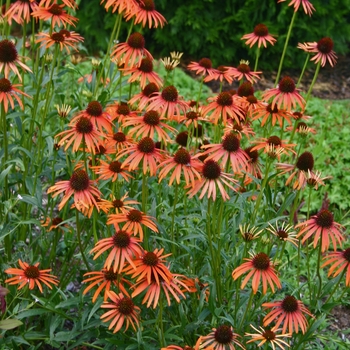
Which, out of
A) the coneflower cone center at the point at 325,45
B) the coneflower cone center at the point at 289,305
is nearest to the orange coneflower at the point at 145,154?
the coneflower cone center at the point at 289,305

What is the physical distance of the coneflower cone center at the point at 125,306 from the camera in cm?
194

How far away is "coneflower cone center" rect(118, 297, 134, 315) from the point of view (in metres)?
1.94

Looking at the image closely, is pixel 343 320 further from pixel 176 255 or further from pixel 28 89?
pixel 28 89

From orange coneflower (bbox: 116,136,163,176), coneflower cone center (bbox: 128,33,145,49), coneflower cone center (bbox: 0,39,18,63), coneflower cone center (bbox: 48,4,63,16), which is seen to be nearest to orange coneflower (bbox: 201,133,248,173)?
orange coneflower (bbox: 116,136,163,176)

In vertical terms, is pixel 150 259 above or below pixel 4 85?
below

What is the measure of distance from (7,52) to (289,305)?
134 centimetres

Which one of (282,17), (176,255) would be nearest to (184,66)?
(282,17)

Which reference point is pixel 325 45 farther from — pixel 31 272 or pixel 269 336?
pixel 31 272

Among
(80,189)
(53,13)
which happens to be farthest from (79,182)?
(53,13)

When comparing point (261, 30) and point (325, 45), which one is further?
point (261, 30)

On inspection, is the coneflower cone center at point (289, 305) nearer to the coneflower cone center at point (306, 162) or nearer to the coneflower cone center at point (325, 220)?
the coneflower cone center at point (325, 220)

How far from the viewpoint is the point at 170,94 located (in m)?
2.31

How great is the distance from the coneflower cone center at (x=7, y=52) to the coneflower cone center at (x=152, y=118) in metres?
0.55

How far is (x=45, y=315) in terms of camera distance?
254 centimetres
